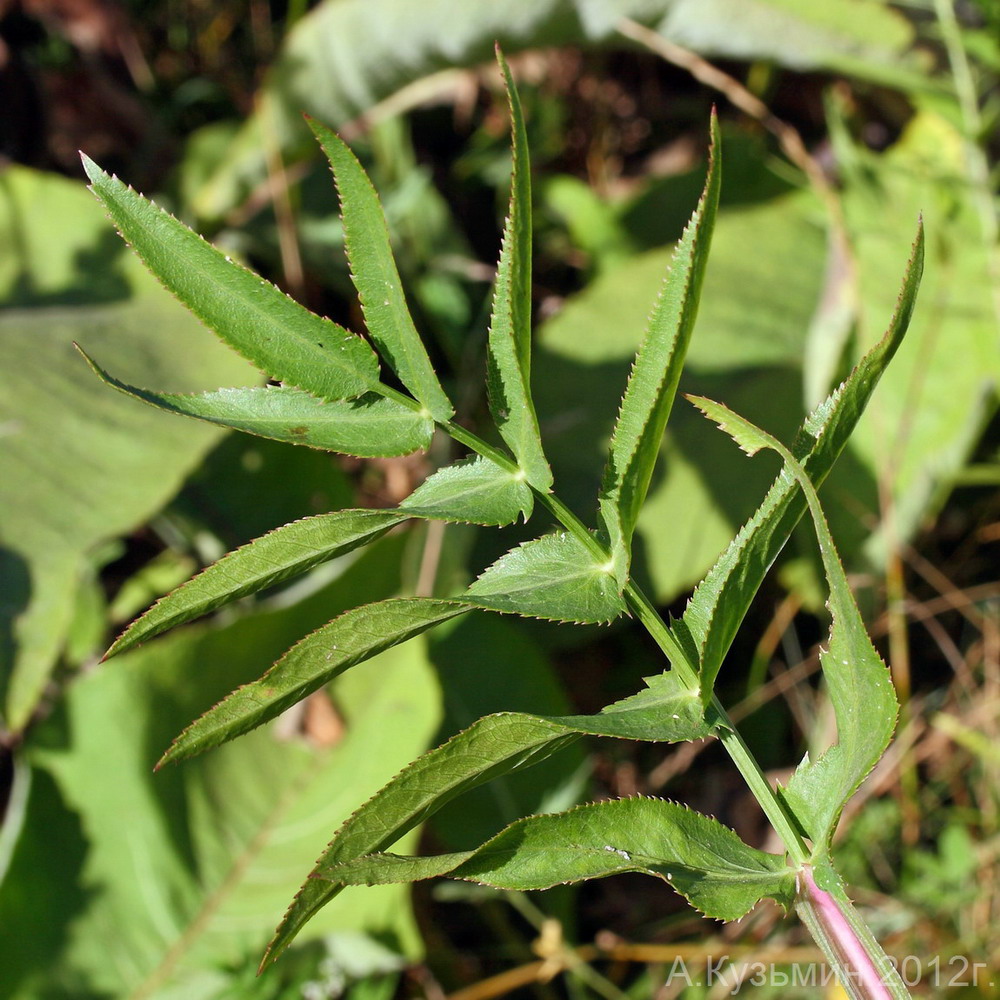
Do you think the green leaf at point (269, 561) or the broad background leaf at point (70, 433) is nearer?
the green leaf at point (269, 561)

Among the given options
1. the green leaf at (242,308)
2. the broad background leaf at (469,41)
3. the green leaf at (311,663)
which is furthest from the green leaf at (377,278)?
the broad background leaf at (469,41)

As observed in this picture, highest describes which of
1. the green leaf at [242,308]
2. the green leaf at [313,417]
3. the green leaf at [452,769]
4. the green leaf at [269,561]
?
the green leaf at [242,308]

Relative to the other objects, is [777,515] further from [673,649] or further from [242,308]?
[242,308]

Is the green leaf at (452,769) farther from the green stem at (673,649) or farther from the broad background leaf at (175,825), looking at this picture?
the broad background leaf at (175,825)

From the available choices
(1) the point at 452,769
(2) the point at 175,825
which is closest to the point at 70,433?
(2) the point at 175,825

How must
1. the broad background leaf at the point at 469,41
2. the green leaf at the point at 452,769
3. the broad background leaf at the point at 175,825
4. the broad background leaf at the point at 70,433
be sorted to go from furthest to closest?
the broad background leaf at the point at 469,41
the broad background leaf at the point at 175,825
the broad background leaf at the point at 70,433
the green leaf at the point at 452,769

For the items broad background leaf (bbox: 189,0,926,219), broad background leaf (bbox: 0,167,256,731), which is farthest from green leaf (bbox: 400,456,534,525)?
broad background leaf (bbox: 189,0,926,219)

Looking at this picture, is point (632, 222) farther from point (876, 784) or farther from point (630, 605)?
point (630, 605)
